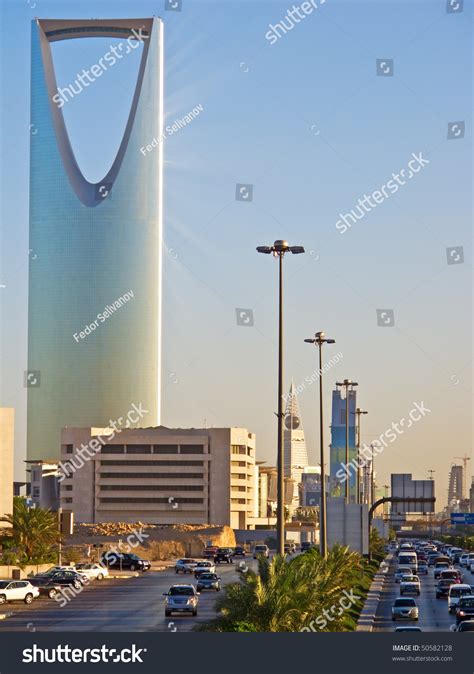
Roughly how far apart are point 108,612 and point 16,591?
10698mm

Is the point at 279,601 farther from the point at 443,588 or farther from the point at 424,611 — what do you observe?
the point at 443,588

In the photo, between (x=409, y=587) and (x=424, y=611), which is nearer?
(x=424, y=611)

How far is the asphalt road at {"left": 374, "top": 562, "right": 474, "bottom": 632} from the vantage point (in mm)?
57094

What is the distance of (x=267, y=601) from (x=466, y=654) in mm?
15027

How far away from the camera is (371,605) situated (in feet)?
242

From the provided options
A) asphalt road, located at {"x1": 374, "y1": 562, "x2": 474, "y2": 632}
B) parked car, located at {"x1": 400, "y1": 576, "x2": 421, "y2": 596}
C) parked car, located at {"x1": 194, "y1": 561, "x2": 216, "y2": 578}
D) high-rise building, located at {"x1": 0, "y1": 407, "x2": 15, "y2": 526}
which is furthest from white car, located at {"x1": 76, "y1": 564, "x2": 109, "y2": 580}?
parked car, located at {"x1": 400, "y1": 576, "x2": 421, "y2": 596}

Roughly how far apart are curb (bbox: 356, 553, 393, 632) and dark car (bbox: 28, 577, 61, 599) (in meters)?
19.5

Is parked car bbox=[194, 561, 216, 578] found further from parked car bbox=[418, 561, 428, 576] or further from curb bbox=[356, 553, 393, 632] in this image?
parked car bbox=[418, 561, 428, 576]

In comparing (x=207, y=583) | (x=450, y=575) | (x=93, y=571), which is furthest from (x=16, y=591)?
(x=450, y=575)

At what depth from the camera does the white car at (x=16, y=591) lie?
73062 mm

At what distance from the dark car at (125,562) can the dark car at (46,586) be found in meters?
35.4

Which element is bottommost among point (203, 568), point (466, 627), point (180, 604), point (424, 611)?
point (203, 568)

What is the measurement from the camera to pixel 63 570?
93.1 metres

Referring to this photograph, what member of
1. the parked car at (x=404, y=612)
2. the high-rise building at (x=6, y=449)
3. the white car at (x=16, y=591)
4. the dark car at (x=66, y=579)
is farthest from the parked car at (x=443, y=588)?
the high-rise building at (x=6, y=449)
